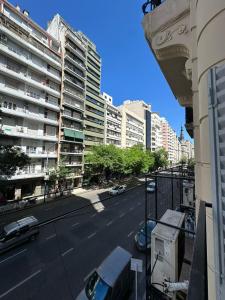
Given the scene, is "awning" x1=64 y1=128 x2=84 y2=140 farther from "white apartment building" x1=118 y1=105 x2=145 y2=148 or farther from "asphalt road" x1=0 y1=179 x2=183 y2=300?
"white apartment building" x1=118 y1=105 x2=145 y2=148

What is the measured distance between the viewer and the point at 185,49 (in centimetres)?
439

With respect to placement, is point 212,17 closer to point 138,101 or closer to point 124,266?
point 124,266

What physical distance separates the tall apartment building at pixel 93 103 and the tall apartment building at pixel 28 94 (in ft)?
33.6

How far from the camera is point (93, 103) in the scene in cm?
4450

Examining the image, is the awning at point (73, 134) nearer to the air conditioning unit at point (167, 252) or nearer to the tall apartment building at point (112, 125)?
the tall apartment building at point (112, 125)

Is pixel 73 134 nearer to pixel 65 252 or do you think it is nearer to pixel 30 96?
pixel 30 96

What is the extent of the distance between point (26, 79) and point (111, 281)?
25.9 meters

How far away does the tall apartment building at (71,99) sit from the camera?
112 feet

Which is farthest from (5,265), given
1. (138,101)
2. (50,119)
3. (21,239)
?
(138,101)

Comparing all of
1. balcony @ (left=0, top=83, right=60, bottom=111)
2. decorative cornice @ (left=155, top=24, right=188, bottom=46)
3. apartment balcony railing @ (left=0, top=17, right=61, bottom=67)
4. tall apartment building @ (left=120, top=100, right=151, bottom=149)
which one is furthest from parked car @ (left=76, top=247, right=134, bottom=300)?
tall apartment building @ (left=120, top=100, right=151, bottom=149)

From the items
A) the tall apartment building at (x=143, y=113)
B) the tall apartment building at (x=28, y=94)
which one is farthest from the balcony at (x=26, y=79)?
the tall apartment building at (x=143, y=113)

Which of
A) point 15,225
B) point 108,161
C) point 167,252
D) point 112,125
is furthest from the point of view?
point 112,125

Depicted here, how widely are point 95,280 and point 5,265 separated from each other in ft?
21.1

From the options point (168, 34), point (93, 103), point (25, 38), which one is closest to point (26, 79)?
point (25, 38)
